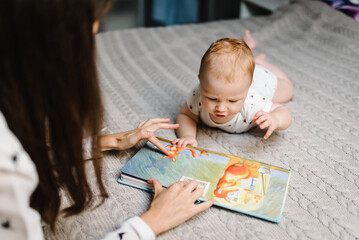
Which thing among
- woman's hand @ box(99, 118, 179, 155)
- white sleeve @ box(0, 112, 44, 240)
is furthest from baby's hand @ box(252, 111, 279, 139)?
white sleeve @ box(0, 112, 44, 240)

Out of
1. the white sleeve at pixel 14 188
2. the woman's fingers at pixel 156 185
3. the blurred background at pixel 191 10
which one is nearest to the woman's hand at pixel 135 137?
the woman's fingers at pixel 156 185

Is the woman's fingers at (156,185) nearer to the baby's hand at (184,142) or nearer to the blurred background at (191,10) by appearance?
the baby's hand at (184,142)

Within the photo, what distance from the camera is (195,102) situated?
1.09 metres

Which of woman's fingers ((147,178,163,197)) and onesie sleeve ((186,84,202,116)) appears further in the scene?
onesie sleeve ((186,84,202,116))

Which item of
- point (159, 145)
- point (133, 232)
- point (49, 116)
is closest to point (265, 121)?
point (159, 145)

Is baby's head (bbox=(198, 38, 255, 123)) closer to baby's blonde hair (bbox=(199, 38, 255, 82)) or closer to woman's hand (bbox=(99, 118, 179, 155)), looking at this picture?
baby's blonde hair (bbox=(199, 38, 255, 82))

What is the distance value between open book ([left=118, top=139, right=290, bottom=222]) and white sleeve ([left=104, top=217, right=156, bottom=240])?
15 cm

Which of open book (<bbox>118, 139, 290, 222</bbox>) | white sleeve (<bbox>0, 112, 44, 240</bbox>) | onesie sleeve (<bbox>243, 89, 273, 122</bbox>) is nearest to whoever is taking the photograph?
white sleeve (<bbox>0, 112, 44, 240</bbox>)

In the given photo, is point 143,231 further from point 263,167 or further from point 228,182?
point 263,167

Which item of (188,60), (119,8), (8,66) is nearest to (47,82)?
(8,66)

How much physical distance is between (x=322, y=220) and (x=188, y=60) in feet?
3.17

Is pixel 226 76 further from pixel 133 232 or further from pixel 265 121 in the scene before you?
pixel 133 232

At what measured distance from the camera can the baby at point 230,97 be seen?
36.7 inches

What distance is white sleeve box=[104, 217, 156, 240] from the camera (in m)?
0.69
